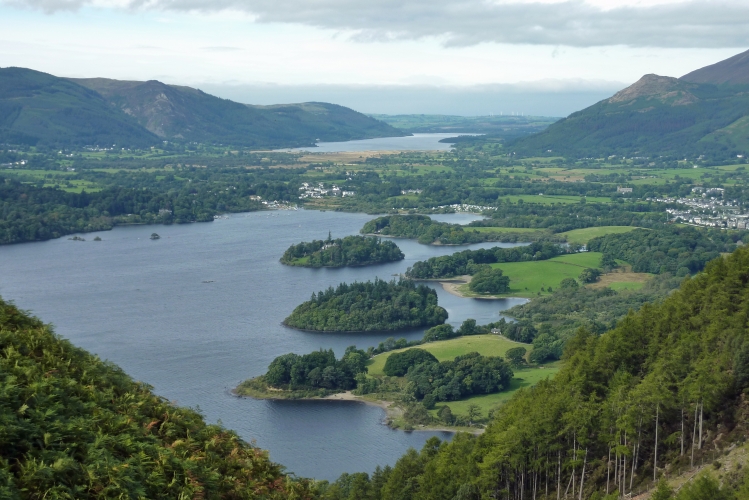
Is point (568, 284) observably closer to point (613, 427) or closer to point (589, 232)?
point (589, 232)

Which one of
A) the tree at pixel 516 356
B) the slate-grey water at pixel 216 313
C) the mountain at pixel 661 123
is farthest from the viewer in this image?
the mountain at pixel 661 123

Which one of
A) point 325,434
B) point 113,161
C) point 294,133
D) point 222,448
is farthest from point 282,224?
point 294,133

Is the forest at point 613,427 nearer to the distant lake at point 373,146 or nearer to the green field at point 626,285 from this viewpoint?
the green field at point 626,285

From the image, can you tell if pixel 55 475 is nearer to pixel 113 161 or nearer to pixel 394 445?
pixel 394 445

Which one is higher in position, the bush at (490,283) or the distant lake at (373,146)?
the distant lake at (373,146)

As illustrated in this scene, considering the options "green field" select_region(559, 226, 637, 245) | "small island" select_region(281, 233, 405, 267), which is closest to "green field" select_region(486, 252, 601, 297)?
"green field" select_region(559, 226, 637, 245)

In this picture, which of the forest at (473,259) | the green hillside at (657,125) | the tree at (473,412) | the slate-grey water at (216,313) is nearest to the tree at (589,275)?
the slate-grey water at (216,313)
